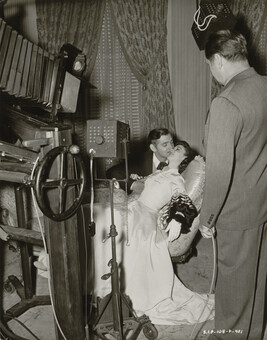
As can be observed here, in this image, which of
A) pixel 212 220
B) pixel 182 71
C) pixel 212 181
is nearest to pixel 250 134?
pixel 212 181

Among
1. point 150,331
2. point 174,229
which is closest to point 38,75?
point 174,229

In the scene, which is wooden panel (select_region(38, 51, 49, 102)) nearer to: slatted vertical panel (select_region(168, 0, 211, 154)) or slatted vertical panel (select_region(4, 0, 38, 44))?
slatted vertical panel (select_region(168, 0, 211, 154))

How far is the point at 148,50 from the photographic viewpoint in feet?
17.9

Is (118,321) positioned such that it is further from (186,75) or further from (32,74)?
(186,75)

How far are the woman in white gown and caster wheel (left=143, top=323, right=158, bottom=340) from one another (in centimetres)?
23

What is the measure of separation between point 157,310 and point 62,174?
1.42m

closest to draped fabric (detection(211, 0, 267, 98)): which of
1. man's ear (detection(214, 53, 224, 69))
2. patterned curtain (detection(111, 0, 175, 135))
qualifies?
patterned curtain (detection(111, 0, 175, 135))

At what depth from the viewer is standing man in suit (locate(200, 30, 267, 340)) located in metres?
1.94

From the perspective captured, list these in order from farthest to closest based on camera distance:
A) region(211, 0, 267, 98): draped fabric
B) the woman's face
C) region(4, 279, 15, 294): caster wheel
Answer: region(211, 0, 267, 98): draped fabric → the woman's face → region(4, 279, 15, 294): caster wheel

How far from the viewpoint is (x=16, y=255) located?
13.2 feet

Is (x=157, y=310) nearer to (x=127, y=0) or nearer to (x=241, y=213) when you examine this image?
(x=241, y=213)

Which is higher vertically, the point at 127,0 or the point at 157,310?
the point at 127,0

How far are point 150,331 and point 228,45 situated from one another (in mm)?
1848

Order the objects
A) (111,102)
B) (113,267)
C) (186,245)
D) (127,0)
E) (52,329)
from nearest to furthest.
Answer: (113,267), (52,329), (186,245), (127,0), (111,102)
